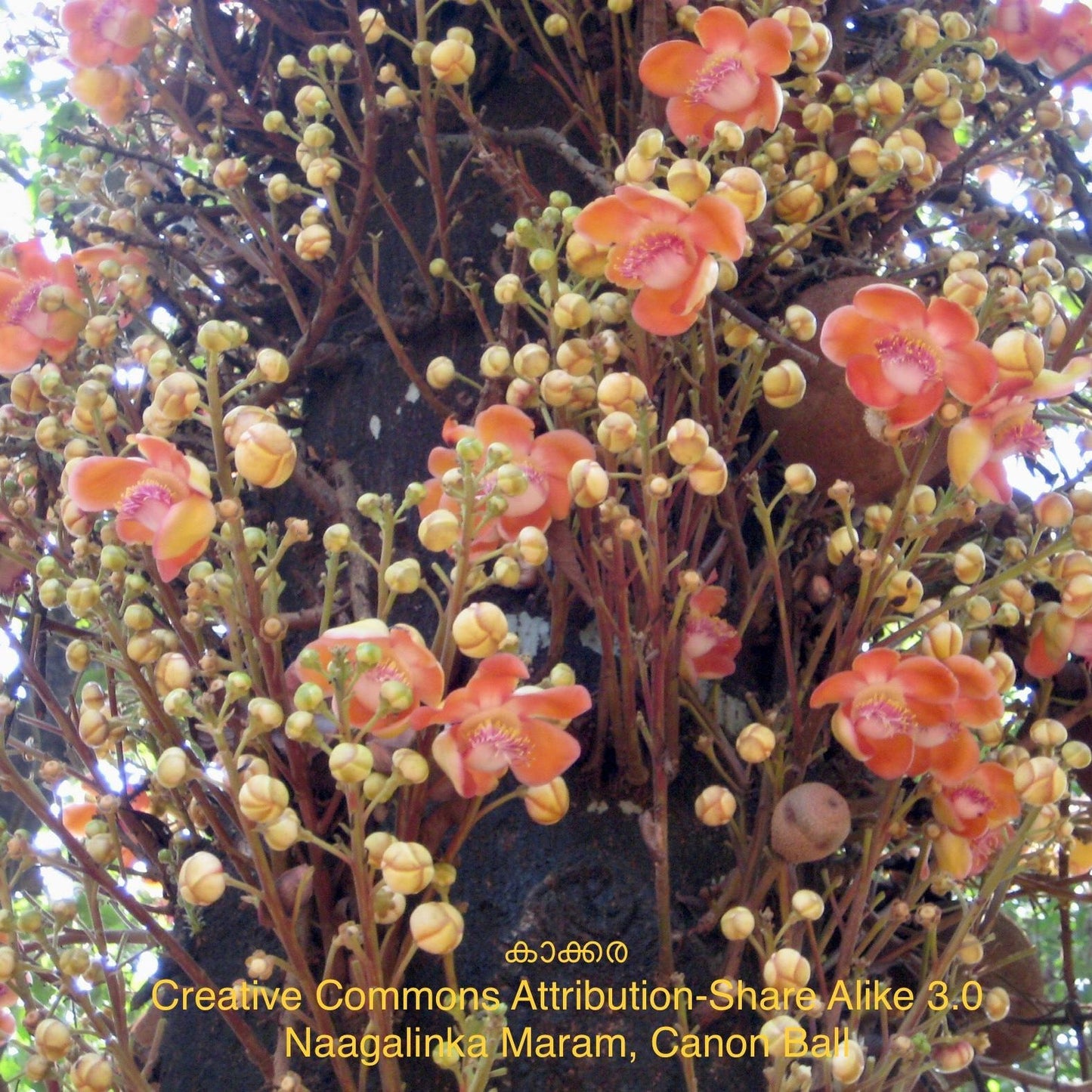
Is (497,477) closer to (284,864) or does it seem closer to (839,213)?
(284,864)

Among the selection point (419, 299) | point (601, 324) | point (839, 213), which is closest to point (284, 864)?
point (601, 324)

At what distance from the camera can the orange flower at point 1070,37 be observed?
1236mm

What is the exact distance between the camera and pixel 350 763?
2.17 feet

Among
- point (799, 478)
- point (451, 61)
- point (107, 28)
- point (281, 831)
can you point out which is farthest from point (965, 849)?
point (107, 28)

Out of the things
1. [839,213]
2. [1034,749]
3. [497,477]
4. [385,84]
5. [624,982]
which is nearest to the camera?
[497,477]

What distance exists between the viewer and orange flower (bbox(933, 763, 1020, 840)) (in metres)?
0.90

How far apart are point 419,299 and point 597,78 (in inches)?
10.4

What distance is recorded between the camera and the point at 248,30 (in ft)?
4.55

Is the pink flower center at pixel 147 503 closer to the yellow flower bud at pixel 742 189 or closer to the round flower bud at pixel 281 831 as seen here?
the round flower bud at pixel 281 831

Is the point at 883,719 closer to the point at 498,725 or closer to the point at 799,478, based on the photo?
the point at 799,478

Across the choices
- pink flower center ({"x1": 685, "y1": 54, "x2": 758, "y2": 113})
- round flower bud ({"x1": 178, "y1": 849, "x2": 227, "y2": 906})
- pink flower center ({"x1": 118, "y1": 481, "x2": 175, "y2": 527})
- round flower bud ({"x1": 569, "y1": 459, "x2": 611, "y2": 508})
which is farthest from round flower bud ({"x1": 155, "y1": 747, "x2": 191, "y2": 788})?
pink flower center ({"x1": 685, "y1": 54, "x2": 758, "y2": 113})

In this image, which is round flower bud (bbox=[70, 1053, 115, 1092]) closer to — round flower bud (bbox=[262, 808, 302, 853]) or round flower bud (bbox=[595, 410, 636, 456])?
round flower bud (bbox=[262, 808, 302, 853])

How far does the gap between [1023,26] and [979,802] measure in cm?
79

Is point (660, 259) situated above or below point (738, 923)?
above
